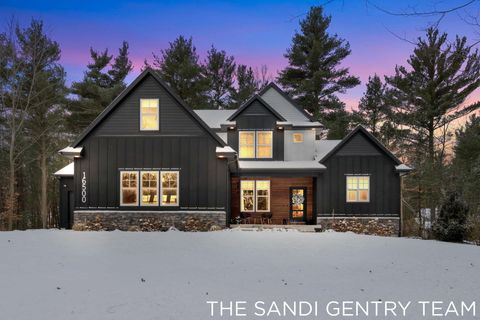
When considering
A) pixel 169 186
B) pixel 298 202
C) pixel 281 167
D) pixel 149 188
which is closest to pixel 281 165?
pixel 281 167

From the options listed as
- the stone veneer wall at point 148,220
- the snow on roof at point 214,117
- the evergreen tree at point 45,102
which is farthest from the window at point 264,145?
the evergreen tree at point 45,102

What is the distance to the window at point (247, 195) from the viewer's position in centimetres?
1975

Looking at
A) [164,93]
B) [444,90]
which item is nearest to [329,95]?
[444,90]

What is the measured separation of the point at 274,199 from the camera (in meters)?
20.1

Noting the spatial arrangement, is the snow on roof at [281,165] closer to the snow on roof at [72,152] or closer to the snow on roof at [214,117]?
the snow on roof at [214,117]

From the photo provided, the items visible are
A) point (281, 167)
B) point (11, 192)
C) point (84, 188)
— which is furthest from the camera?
point (11, 192)

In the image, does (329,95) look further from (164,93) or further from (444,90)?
(164,93)

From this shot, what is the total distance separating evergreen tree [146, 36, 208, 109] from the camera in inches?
1206

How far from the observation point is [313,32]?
31.9m

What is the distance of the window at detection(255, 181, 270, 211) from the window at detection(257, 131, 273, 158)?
1.75 m

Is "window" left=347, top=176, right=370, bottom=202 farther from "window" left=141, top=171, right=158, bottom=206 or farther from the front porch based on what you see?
"window" left=141, top=171, right=158, bottom=206

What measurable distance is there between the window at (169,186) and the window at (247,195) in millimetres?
5187

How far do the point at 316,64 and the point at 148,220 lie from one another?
22.4 meters

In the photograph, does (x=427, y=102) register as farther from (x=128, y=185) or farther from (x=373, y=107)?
(x=128, y=185)
